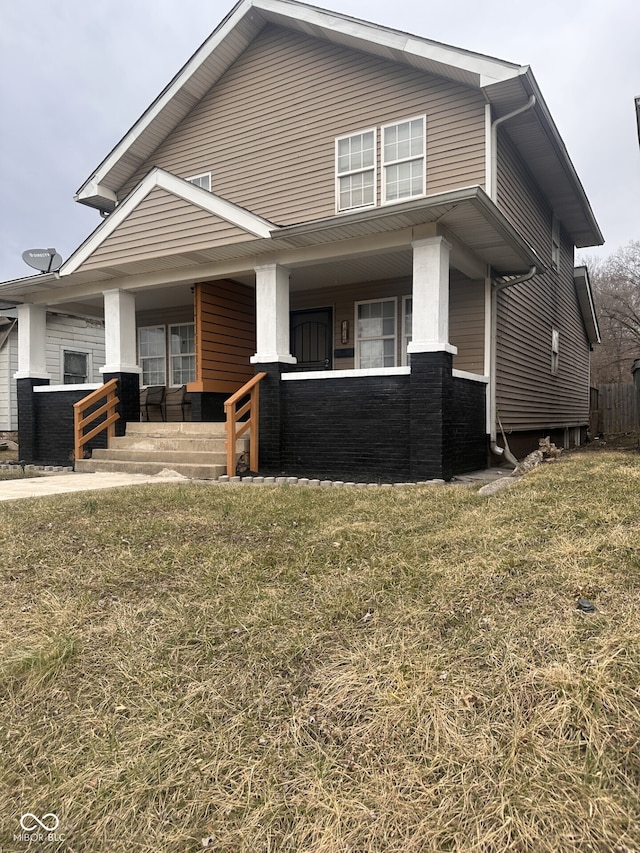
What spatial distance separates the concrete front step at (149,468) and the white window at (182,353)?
3546mm

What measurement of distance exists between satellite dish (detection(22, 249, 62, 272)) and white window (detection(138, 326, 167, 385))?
2348mm

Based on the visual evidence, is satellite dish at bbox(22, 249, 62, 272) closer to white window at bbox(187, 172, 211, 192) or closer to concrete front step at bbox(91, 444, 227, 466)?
white window at bbox(187, 172, 211, 192)

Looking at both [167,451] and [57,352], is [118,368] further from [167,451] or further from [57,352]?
[57,352]

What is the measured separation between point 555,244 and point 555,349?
2.49m

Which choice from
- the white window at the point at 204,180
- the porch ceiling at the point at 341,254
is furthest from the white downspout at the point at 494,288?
the white window at the point at 204,180

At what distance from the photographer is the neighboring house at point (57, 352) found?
15445mm

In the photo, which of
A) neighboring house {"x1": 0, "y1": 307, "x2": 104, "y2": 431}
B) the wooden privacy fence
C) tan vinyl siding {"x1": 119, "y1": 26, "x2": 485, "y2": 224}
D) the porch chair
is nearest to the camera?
tan vinyl siding {"x1": 119, "y1": 26, "x2": 485, "y2": 224}

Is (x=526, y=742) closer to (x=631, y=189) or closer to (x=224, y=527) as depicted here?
(x=224, y=527)

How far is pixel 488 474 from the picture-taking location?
25.4 feet

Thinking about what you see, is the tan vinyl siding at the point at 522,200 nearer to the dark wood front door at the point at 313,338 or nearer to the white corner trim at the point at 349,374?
the white corner trim at the point at 349,374

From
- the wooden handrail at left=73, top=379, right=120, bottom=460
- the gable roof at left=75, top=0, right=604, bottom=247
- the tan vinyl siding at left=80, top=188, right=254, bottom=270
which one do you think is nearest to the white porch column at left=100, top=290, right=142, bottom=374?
the wooden handrail at left=73, top=379, right=120, bottom=460

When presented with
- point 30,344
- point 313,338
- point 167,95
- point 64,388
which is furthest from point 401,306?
point 30,344

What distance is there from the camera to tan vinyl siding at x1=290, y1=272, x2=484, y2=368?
28.5ft

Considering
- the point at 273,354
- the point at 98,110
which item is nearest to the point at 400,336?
the point at 273,354
